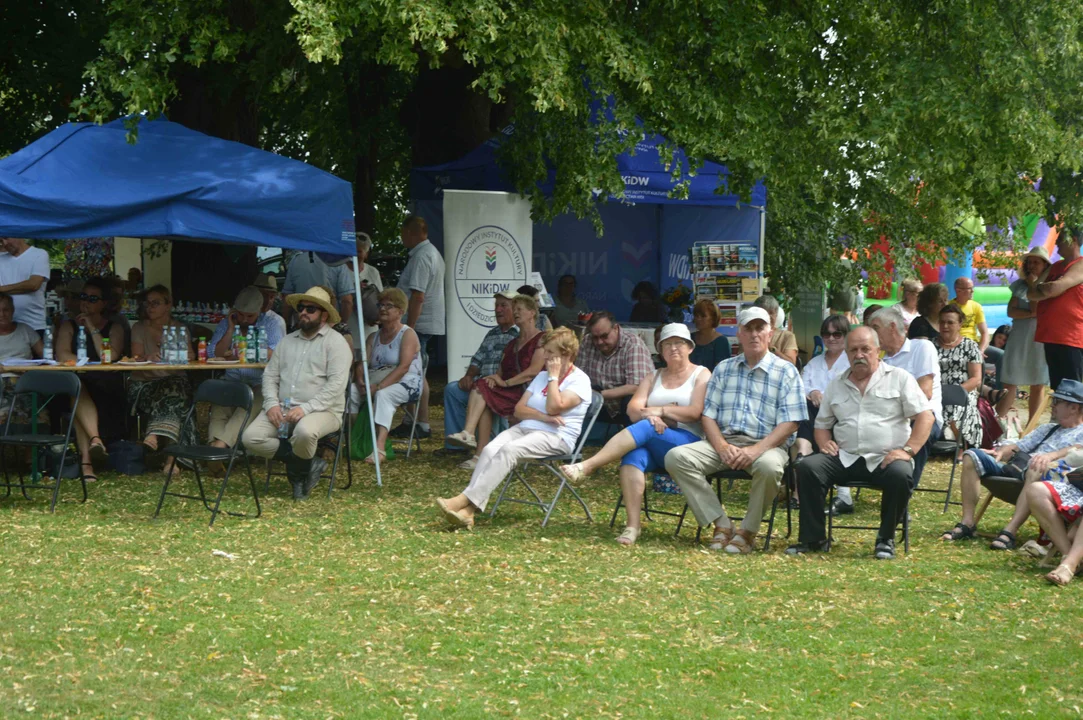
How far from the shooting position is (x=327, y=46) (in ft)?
27.3

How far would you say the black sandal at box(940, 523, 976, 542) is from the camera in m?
7.76

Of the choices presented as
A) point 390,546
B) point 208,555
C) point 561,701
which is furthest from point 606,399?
point 561,701

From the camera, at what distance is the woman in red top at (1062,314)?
10789mm

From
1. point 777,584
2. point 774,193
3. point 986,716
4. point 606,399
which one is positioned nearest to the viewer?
point 986,716

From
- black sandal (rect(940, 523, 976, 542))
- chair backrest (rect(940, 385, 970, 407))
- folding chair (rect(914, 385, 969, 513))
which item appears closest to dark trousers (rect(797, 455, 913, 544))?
black sandal (rect(940, 523, 976, 542))

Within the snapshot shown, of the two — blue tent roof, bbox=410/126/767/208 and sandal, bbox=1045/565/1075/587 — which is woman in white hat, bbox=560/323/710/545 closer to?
sandal, bbox=1045/565/1075/587

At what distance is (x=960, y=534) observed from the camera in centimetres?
778

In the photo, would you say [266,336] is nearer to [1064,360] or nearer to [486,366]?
[486,366]

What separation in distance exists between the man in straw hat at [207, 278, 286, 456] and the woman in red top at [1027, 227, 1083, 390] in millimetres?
6170

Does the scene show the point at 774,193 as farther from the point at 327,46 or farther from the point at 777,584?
the point at 777,584

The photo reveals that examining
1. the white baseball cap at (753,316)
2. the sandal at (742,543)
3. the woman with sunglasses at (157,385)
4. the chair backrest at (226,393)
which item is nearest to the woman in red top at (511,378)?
the chair backrest at (226,393)

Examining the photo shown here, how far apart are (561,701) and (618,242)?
1157cm

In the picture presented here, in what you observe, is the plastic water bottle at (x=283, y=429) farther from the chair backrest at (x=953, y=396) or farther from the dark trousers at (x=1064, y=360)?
the dark trousers at (x=1064, y=360)

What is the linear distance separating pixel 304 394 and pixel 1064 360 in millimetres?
6224
